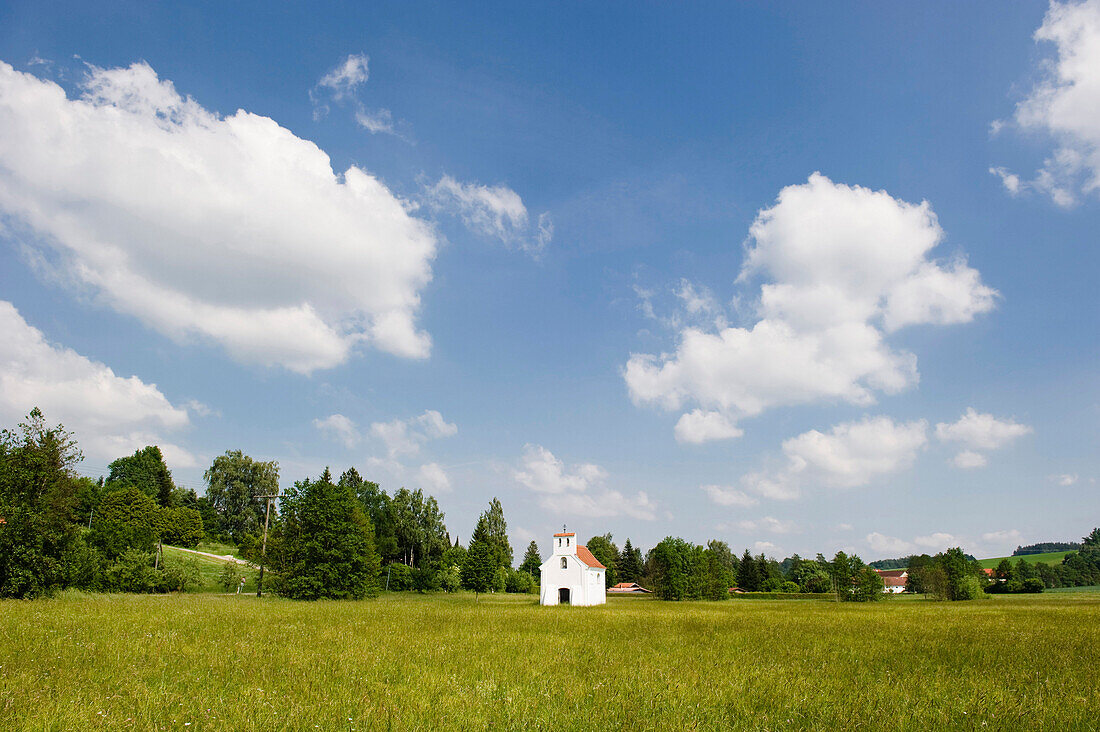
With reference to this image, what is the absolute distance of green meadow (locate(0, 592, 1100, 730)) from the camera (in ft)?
21.2

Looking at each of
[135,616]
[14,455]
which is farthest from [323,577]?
[135,616]

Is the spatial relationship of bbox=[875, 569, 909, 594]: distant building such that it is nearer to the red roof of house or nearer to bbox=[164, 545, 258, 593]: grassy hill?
the red roof of house

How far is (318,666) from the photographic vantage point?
917 cm

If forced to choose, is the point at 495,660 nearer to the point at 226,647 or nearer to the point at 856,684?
the point at 226,647

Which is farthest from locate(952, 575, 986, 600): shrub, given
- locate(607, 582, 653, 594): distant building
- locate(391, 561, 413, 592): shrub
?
locate(391, 561, 413, 592): shrub

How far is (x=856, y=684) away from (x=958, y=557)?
88215 mm

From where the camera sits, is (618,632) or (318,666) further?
(618,632)

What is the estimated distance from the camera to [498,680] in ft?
28.7

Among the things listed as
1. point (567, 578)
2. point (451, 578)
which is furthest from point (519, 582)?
point (567, 578)

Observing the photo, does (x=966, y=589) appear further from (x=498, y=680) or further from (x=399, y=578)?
(x=498, y=680)

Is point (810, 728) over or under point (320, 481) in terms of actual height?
under

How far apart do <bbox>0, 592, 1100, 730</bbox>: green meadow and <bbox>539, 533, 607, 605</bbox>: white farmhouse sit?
42269 mm

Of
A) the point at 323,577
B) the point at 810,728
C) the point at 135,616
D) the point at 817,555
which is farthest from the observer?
the point at 817,555

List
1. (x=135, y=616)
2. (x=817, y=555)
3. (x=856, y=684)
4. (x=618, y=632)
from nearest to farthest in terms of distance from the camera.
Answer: (x=856, y=684)
(x=135, y=616)
(x=618, y=632)
(x=817, y=555)
